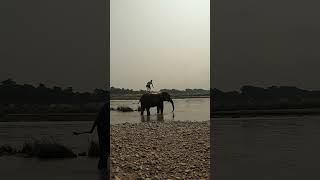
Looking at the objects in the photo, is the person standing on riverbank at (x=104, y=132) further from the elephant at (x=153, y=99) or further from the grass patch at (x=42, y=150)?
the elephant at (x=153, y=99)

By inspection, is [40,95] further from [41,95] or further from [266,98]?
[266,98]

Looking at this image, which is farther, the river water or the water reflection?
the water reflection

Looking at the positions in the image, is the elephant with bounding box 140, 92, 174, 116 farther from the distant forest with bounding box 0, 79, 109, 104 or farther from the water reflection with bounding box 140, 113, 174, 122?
the distant forest with bounding box 0, 79, 109, 104

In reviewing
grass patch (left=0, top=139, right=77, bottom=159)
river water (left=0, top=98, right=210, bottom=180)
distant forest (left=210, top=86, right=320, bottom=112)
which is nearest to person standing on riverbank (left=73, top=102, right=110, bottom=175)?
river water (left=0, top=98, right=210, bottom=180)

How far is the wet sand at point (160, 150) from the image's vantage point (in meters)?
5.14

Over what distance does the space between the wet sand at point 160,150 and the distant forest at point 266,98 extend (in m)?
0.59

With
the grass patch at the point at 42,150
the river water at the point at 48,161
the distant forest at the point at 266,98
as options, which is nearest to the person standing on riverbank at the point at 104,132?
the river water at the point at 48,161

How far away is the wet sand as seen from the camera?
16.9 feet

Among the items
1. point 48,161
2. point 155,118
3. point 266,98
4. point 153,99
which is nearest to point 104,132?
point 48,161

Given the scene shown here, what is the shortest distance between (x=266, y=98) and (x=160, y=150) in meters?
2.13

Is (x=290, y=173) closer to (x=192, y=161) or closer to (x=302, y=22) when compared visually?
(x=192, y=161)

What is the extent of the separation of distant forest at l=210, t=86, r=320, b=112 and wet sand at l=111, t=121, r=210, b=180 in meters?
0.59

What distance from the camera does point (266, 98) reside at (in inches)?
260

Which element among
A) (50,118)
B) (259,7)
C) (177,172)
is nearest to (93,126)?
(50,118)
